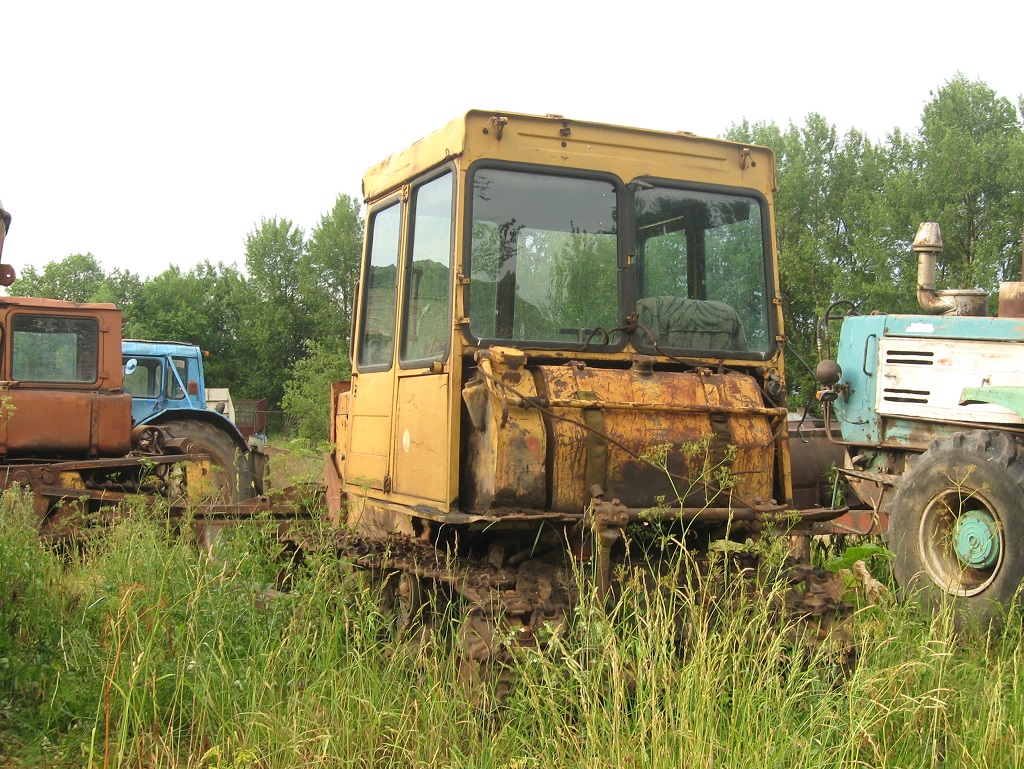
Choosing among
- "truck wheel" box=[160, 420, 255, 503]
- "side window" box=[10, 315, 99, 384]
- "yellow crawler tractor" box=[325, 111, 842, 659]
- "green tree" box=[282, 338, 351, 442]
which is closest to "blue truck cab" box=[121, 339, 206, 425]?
"truck wheel" box=[160, 420, 255, 503]

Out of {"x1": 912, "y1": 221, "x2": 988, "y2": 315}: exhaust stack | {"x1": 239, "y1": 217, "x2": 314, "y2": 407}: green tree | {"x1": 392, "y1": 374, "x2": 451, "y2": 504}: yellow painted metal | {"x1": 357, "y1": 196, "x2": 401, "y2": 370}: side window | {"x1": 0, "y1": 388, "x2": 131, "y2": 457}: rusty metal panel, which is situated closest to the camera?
{"x1": 392, "y1": 374, "x2": 451, "y2": 504}: yellow painted metal

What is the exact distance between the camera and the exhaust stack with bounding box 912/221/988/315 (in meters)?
8.43

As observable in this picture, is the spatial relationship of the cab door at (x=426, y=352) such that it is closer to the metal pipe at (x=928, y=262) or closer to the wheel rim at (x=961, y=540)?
the wheel rim at (x=961, y=540)

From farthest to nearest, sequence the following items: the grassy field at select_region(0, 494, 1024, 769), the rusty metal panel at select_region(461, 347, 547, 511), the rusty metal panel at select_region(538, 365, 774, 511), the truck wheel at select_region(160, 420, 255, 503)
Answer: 1. the truck wheel at select_region(160, 420, 255, 503)
2. the rusty metal panel at select_region(538, 365, 774, 511)
3. the rusty metal panel at select_region(461, 347, 547, 511)
4. the grassy field at select_region(0, 494, 1024, 769)

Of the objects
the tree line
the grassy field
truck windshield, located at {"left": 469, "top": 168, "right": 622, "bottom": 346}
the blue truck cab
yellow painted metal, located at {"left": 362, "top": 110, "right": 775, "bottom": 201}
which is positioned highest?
the tree line

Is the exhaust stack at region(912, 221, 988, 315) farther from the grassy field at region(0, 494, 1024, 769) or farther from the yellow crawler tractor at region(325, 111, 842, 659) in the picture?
the grassy field at region(0, 494, 1024, 769)

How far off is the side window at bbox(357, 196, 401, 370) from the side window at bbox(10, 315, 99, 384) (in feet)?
16.4

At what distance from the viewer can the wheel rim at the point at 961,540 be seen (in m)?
6.30

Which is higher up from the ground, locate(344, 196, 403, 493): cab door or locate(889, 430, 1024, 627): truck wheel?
locate(344, 196, 403, 493): cab door

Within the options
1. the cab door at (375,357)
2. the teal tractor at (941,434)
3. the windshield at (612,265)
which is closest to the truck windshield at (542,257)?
the windshield at (612,265)

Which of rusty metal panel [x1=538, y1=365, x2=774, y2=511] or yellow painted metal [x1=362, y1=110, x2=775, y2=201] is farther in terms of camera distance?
yellow painted metal [x1=362, y1=110, x2=775, y2=201]

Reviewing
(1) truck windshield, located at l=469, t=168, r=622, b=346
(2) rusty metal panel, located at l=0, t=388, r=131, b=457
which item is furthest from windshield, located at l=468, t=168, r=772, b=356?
(2) rusty metal panel, located at l=0, t=388, r=131, b=457

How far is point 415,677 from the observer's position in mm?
4633

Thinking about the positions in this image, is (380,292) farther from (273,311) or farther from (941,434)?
(273,311)
